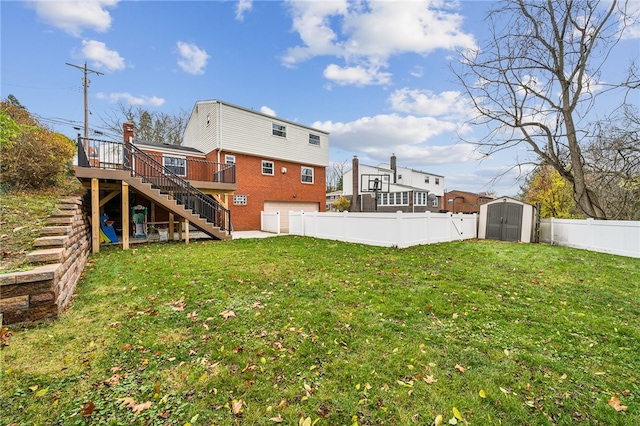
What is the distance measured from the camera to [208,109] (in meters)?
15.9

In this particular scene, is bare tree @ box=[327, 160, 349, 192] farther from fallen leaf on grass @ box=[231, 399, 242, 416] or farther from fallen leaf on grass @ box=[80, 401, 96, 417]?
fallen leaf on grass @ box=[80, 401, 96, 417]

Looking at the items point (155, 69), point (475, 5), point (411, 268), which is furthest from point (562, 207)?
point (155, 69)

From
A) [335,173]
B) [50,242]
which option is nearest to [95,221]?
[50,242]

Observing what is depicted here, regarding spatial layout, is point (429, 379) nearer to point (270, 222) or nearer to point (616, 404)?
point (616, 404)

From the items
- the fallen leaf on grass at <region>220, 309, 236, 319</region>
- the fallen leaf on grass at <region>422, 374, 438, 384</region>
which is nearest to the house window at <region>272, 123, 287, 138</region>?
the fallen leaf on grass at <region>220, 309, 236, 319</region>

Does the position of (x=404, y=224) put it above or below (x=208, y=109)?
below

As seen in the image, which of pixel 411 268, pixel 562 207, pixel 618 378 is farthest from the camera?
pixel 562 207

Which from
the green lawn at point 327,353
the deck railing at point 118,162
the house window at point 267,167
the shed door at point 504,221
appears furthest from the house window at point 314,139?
the green lawn at point 327,353

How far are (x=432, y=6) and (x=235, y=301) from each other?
10301 mm

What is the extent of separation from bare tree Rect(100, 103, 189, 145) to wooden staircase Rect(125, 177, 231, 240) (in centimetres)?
1849

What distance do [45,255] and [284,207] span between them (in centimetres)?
1420

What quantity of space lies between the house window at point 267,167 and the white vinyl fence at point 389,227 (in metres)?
4.80

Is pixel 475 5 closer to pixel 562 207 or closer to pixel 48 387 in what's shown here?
pixel 48 387

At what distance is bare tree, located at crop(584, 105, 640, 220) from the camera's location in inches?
309
